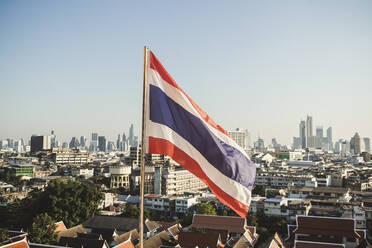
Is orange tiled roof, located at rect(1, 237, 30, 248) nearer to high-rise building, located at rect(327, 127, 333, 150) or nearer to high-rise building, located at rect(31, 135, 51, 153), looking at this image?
high-rise building, located at rect(31, 135, 51, 153)

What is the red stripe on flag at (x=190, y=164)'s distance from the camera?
396 cm

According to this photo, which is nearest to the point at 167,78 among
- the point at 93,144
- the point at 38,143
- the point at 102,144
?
the point at 38,143

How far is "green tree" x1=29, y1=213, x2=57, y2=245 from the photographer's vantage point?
44.4 ft

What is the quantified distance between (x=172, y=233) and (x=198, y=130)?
47.9 feet

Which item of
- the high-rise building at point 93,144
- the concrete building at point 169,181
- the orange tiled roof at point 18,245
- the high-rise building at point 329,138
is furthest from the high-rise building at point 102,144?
the orange tiled roof at point 18,245

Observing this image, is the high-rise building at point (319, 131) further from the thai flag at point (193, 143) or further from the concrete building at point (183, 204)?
the thai flag at point (193, 143)

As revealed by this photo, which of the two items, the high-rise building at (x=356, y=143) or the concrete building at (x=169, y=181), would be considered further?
the high-rise building at (x=356, y=143)

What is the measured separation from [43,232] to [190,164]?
12003mm

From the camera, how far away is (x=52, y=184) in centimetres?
1923

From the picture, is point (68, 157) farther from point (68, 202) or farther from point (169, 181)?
point (68, 202)

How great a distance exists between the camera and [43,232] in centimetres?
1382

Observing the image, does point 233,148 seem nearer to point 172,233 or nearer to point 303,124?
point 172,233

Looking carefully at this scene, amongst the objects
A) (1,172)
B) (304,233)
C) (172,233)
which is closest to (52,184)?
(172,233)

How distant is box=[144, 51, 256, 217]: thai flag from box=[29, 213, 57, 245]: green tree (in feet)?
38.6
